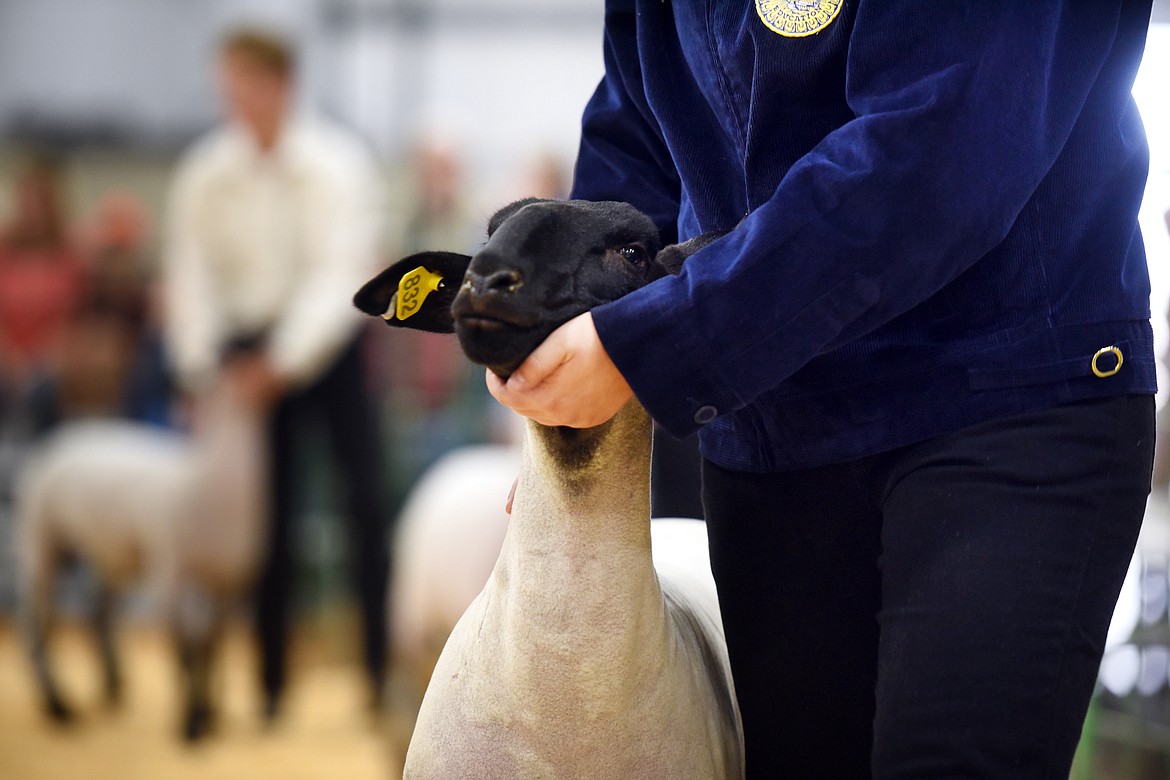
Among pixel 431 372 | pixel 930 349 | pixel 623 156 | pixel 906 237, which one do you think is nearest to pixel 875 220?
pixel 906 237

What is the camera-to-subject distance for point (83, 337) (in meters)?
5.77

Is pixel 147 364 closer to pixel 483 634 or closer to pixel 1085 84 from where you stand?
pixel 483 634

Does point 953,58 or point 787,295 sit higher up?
point 953,58

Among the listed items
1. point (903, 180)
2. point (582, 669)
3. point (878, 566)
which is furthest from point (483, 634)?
point (903, 180)

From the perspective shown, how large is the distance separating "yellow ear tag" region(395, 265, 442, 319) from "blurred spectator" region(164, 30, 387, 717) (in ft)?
12.2

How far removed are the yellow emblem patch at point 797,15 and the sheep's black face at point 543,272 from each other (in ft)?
0.91

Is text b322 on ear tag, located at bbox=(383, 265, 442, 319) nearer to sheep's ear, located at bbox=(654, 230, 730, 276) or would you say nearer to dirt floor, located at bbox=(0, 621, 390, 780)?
sheep's ear, located at bbox=(654, 230, 730, 276)

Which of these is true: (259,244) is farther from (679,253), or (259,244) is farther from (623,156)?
(679,253)

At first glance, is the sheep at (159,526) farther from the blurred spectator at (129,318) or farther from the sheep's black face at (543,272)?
the sheep's black face at (543,272)

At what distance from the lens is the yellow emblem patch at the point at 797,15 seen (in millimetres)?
1204

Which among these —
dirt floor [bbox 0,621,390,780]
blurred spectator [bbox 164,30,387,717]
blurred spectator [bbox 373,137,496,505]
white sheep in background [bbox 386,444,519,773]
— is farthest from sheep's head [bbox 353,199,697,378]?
blurred spectator [bbox 373,137,496,505]

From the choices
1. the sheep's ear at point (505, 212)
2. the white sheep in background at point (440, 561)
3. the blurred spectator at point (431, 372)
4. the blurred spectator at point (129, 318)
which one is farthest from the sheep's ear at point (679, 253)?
the blurred spectator at point (129, 318)

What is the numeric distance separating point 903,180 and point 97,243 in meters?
5.83

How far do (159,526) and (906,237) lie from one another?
4170 millimetres
